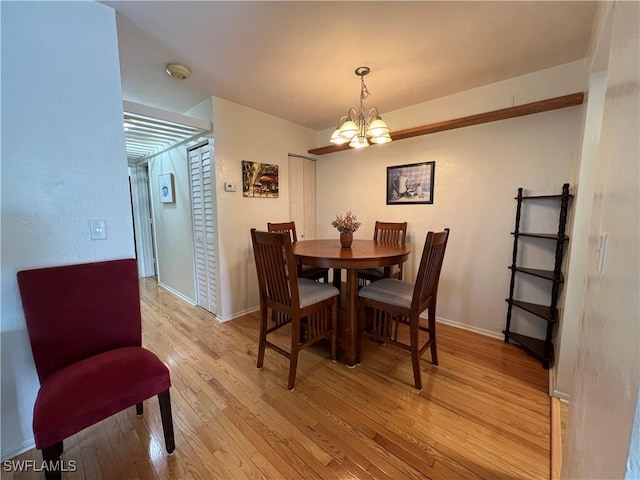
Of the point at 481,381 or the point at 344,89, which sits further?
the point at 344,89

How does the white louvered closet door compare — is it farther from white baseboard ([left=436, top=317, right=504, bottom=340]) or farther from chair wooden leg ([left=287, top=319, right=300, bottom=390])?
white baseboard ([left=436, top=317, right=504, bottom=340])

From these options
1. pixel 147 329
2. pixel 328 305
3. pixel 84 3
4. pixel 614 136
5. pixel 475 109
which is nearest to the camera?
pixel 614 136

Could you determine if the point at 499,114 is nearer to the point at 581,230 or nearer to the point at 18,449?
the point at 581,230

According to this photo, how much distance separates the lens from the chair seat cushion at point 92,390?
39.4 inches

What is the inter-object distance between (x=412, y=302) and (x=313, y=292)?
27.7 inches

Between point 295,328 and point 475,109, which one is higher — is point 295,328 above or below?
below

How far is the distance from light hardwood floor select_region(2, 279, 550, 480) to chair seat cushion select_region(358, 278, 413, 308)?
22.5 inches

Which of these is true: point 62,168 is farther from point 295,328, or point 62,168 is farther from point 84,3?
point 295,328

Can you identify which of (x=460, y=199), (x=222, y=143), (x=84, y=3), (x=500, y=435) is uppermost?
(x=84, y=3)

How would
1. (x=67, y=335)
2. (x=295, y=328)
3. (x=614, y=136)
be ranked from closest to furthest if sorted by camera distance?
1. (x=614, y=136)
2. (x=67, y=335)
3. (x=295, y=328)

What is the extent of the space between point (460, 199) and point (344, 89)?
1.58 m

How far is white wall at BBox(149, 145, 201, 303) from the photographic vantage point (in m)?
3.24

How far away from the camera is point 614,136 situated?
703 mm

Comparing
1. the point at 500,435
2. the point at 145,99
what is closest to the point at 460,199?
the point at 500,435
